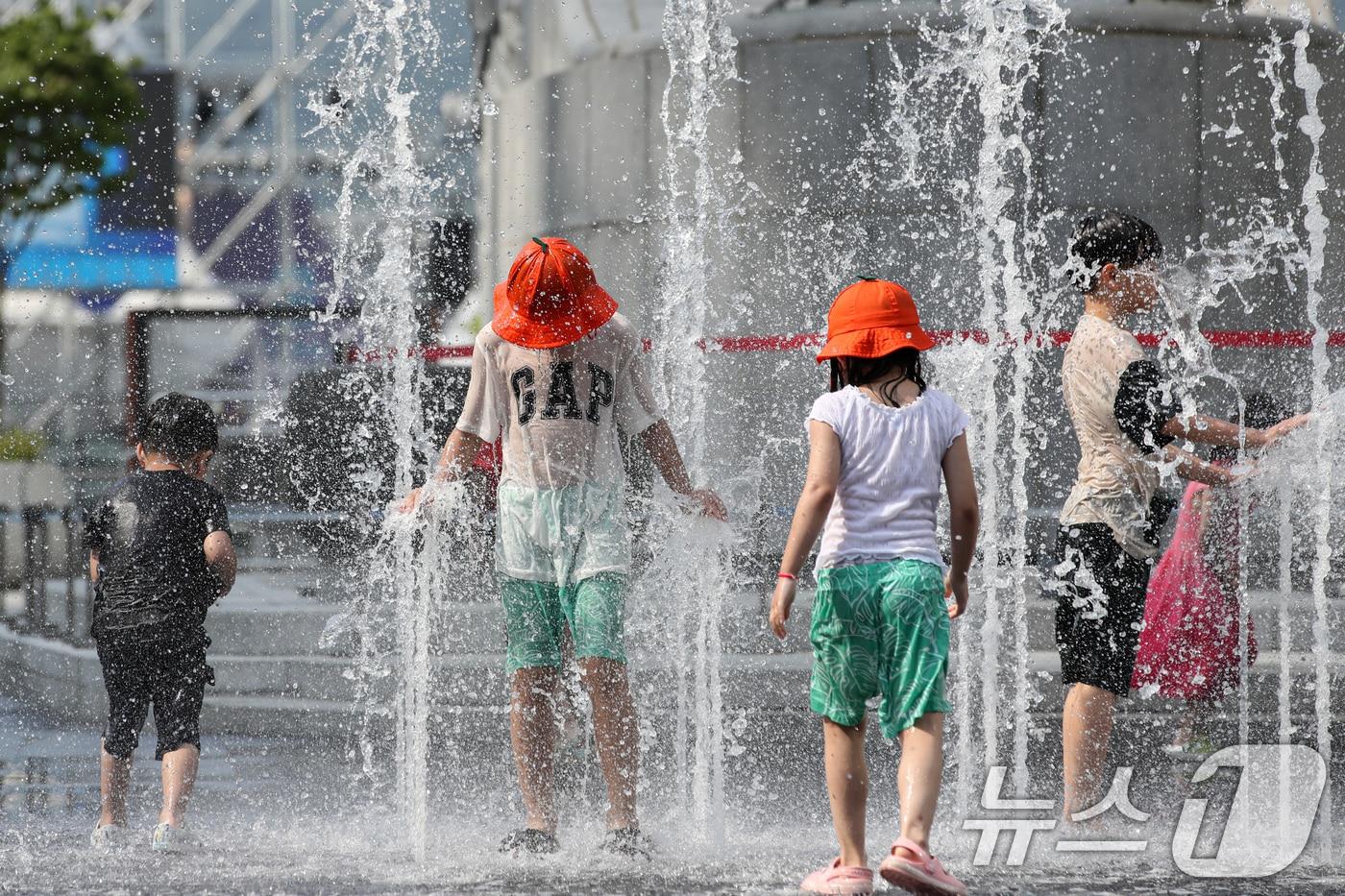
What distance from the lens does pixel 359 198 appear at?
26453 mm

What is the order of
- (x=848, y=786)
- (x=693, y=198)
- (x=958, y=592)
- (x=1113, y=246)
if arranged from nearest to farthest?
(x=848, y=786)
(x=958, y=592)
(x=1113, y=246)
(x=693, y=198)

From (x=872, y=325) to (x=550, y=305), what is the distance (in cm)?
94

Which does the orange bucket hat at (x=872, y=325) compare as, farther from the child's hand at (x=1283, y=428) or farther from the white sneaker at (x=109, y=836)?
the white sneaker at (x=109, y=836)

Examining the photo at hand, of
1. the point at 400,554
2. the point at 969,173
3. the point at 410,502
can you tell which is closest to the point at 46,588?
the point at 400,554

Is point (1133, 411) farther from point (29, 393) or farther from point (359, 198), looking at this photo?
point (29, 393)

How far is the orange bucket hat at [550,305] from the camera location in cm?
439

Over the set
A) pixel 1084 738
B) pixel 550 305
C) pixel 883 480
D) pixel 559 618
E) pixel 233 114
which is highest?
pixel 233 114

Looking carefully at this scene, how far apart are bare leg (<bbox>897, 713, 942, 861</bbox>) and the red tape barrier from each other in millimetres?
3458

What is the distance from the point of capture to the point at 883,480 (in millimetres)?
3789

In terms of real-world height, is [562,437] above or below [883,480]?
above

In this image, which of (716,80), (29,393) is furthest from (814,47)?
(29,393)

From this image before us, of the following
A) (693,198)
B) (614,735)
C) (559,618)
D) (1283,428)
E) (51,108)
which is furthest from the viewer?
(51,108)

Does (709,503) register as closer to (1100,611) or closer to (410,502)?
(410,502)
